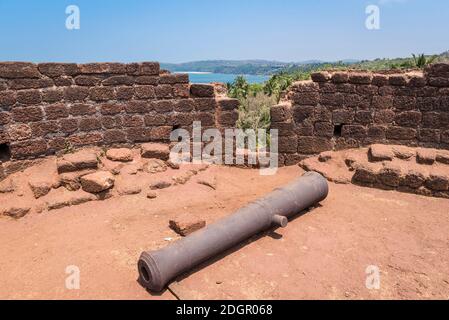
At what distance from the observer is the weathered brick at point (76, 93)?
683 cm

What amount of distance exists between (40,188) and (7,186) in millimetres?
561

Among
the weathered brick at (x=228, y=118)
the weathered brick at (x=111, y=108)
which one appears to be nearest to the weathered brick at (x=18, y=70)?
the weathered brick at (x=111, y=108)

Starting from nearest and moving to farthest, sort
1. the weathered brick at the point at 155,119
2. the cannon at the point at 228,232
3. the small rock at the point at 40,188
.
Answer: the cannon at the point at 228,232 → the small rock at the point at 40,188 → the weathered brick at the point at 155,119

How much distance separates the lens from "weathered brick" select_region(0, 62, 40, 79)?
243 inches

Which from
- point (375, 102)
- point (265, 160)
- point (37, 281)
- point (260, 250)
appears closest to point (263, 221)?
point (260, 250)

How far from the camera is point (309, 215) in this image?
232 inches

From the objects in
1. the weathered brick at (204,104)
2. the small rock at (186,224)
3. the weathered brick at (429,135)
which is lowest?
the small rock at (186,224)

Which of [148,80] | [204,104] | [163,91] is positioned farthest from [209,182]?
[148,80]

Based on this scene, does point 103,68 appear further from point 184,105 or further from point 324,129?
point 324,129

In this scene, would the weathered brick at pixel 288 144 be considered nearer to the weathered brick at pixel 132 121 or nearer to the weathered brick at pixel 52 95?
the weathered brick at pixel 132 121

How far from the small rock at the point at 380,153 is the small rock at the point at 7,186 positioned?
21.1ft

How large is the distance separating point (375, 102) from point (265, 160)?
8.33 feet
